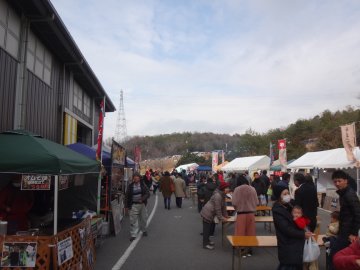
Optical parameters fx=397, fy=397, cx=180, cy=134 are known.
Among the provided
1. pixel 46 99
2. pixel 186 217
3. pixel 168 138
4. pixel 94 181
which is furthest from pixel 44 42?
pixel 168 138

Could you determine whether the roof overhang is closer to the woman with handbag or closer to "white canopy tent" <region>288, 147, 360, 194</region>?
the woman with handbag

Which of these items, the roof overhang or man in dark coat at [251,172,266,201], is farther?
man in dark coat at [251,172,266,201]

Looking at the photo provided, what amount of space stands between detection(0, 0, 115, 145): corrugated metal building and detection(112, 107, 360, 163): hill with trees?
30378mm

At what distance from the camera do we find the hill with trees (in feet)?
145

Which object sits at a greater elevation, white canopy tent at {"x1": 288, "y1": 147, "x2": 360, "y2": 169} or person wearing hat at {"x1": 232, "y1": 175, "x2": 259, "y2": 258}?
white canopy tent at {"x1": 288, "y1": 147, "x2": 360, "y2": 169}

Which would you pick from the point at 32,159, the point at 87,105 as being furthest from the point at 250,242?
the point at 87,105

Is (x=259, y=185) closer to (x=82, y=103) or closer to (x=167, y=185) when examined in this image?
(x=167, y=185)

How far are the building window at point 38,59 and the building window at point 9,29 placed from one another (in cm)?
79

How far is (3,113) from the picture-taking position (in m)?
9.59

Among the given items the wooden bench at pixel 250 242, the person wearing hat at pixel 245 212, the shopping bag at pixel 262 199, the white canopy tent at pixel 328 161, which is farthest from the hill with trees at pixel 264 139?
the wooden bench at pixel 250 242

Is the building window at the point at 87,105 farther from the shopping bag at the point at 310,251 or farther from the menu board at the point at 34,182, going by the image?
the shopping bag at the point at 310,251

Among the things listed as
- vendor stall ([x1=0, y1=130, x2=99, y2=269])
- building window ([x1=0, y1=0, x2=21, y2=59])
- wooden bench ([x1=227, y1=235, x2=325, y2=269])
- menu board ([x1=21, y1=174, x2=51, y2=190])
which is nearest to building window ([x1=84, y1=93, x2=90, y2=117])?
building window ([x1=0, y1=0, x2=21, y2=59])

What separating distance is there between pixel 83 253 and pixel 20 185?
6.46 feet

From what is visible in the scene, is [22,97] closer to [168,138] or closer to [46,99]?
[46,99]
